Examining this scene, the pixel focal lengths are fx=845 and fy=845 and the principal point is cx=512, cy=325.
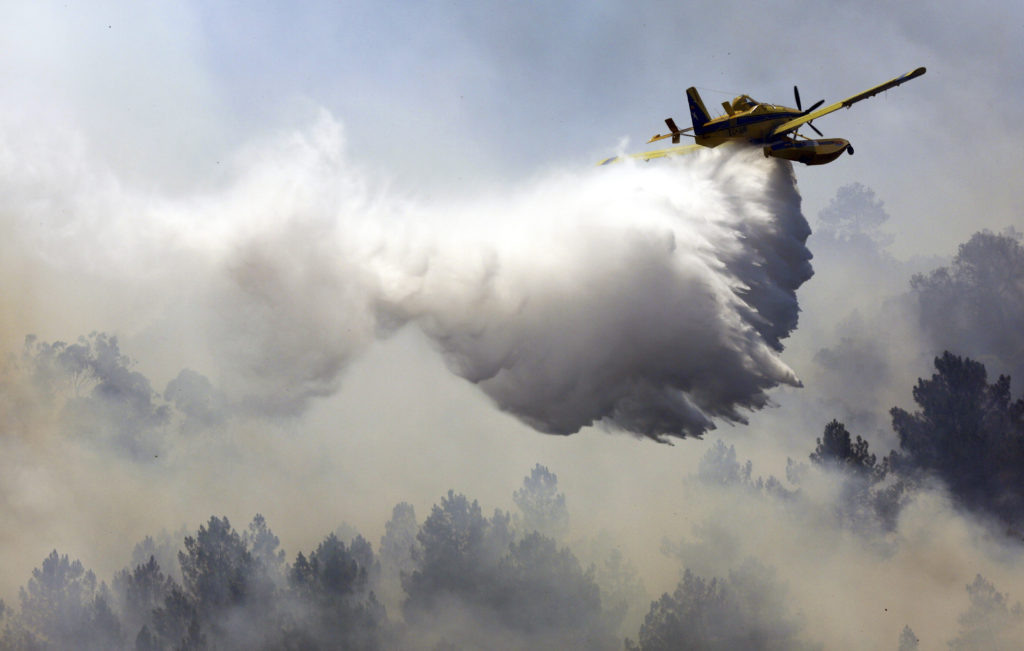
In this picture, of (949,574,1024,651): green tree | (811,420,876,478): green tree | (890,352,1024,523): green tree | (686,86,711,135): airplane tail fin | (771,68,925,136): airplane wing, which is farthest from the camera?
(811,420,876,478): green tree

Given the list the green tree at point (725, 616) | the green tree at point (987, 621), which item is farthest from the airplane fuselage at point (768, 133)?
the green tree at point (987, 621)

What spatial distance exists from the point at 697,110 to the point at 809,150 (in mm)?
4037

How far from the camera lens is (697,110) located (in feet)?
93.4

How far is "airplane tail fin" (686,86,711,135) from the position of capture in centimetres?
2834

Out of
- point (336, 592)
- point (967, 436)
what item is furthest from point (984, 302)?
point (336, 592)

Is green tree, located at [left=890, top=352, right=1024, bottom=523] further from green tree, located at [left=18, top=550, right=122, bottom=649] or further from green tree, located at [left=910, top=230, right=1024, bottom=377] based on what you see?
green tree, located at [left=18, top=550, right=122, bottom=649]

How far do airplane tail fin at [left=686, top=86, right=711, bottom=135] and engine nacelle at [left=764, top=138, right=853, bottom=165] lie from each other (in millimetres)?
2489

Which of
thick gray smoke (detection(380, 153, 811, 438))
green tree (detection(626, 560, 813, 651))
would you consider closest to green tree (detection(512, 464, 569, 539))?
green tree (detection(626, 560, 813, 651))

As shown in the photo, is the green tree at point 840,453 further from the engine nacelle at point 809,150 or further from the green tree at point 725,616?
the engine nacelle at point 809,150

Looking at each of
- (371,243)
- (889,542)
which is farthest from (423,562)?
(371,243)

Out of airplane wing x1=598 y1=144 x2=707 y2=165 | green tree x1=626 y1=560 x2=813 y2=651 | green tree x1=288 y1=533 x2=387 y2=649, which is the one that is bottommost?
green tree x1=626 y1=560 x2=813 y2=651

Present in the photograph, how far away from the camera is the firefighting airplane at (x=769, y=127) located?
26.5 m

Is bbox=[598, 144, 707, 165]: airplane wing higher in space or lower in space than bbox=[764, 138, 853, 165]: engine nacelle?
higher

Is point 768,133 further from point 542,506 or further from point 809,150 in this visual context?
point 542,506
